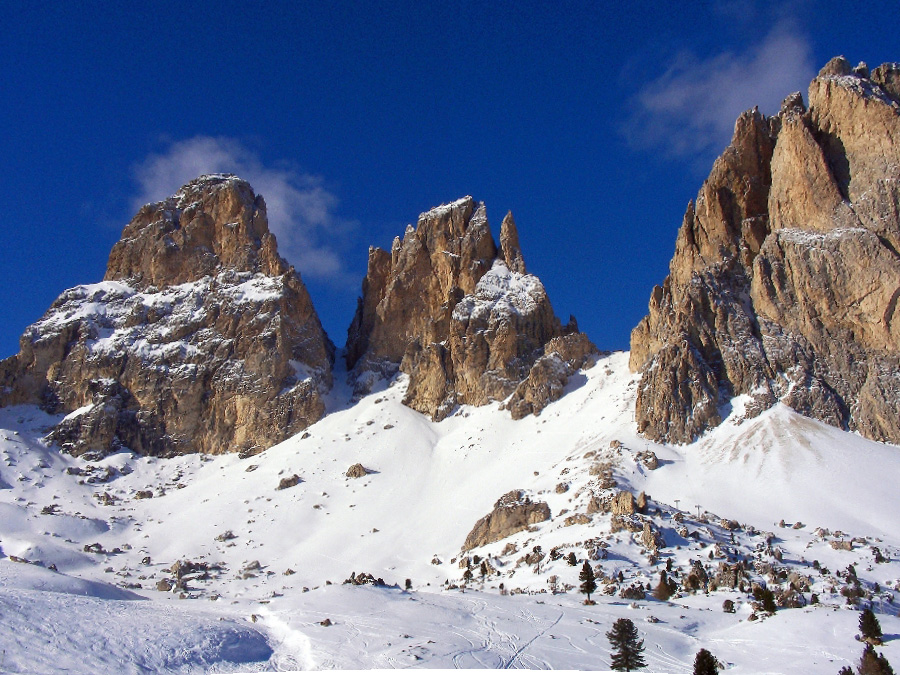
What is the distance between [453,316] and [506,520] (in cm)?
5538

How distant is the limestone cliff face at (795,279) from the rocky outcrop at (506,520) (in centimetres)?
2229

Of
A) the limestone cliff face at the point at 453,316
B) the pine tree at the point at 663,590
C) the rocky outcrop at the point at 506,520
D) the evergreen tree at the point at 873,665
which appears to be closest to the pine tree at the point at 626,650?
the evergreen tree at the point at 873,665

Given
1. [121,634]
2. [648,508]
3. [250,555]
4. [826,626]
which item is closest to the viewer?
[121,634]

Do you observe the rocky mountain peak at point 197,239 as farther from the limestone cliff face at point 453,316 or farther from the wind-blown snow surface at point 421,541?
the wind-blown snow surface at point 421,541

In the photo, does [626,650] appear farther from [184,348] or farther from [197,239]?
[197,239]

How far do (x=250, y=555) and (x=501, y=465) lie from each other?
35826 mm

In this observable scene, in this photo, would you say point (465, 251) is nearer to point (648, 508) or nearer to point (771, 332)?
point (771, 332)

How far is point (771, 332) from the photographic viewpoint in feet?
318

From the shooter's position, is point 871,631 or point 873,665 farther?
point 871,631

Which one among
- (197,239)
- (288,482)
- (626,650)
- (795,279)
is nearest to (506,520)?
(288,482)

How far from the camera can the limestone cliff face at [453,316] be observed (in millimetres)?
124875

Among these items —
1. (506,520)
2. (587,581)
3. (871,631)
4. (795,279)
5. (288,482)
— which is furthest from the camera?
(288,482)

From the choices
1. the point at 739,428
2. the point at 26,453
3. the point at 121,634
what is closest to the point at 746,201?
the point at 739,428

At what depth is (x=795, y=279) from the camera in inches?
3834
